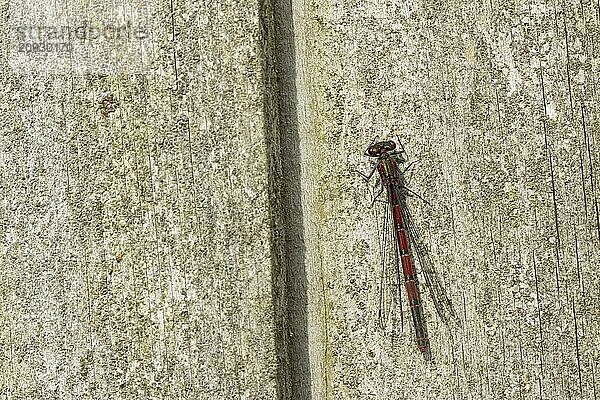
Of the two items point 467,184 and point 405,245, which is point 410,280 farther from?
point 467,184

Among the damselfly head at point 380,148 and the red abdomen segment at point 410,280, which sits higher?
the damselfly head at point 380,148

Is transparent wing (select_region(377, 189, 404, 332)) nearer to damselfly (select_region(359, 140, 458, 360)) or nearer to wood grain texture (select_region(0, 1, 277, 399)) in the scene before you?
damselfly (select_region(359, 140, 458, 360))

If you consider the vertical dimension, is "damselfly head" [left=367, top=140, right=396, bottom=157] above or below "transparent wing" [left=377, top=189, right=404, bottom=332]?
above

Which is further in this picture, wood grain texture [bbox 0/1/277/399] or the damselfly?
Result: the damselfly

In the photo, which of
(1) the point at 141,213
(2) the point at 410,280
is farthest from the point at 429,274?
(1) the point at 141,213

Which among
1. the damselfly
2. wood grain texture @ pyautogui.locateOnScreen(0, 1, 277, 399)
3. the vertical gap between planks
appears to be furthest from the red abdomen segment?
wood grain texture @ pyautogui.locateOnScreen(0, 1, 277, 399)

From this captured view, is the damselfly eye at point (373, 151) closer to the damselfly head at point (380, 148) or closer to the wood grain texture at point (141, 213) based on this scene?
the damselfly head at point (380, 148)

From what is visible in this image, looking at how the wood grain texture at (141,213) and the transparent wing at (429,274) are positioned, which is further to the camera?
the transparent wing at (429,274)

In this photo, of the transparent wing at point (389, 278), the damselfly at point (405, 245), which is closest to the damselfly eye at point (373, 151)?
the damselfly at point (405, 245)

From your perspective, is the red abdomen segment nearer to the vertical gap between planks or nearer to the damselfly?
the damselfly
